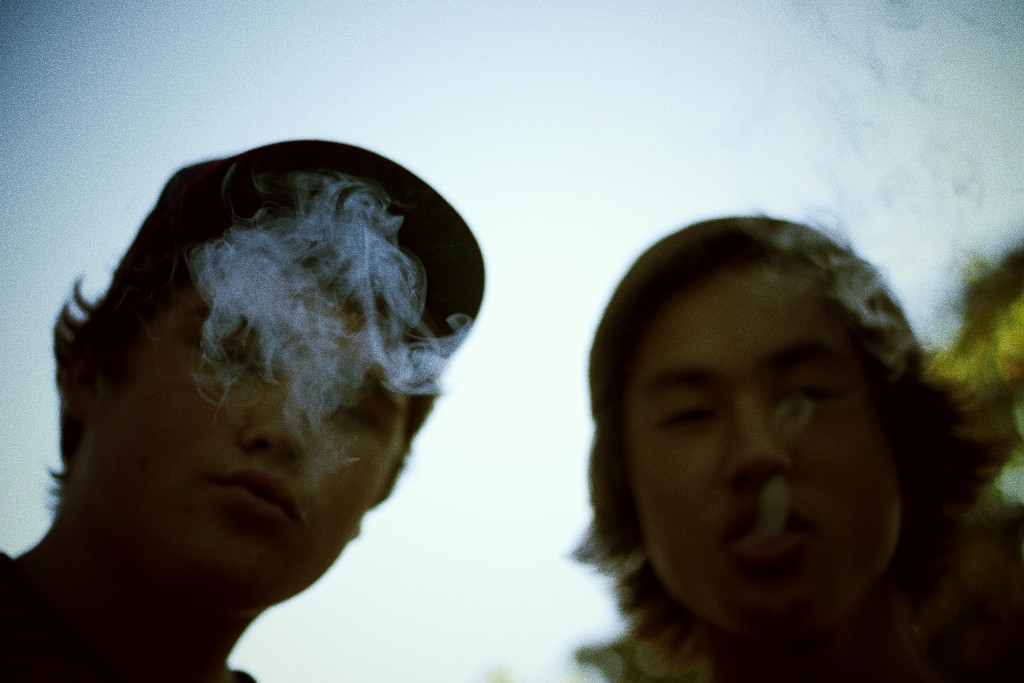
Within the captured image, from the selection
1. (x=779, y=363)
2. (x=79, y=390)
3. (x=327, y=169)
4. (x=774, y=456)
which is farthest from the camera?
(x=327, y=169)

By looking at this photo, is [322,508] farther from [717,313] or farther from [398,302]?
[717,313]

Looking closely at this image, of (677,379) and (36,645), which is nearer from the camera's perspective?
(36,645)

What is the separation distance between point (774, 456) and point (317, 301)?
4.36 ft

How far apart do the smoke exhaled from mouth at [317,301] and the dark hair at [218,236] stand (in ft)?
0.11

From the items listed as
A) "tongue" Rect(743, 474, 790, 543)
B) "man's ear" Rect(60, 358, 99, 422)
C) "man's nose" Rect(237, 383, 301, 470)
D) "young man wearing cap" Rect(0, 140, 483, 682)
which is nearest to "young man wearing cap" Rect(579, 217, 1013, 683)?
"tongue" Rect(743, 474, 790, 543)

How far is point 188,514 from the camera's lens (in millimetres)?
1513

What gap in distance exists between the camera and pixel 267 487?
1.57 m

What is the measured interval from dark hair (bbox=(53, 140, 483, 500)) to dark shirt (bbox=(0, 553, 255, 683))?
0.50 meters

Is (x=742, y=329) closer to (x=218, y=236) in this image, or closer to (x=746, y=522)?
(x=746, y=522)

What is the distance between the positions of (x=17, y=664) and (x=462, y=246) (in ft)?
5.01

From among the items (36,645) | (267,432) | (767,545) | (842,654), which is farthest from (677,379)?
(36,645)

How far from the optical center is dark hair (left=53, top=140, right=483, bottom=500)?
1937 mm

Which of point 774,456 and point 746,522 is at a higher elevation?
point 774,456

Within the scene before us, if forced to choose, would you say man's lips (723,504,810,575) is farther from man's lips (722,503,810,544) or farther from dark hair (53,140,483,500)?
dark hair (53,140,483,500)
